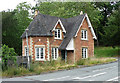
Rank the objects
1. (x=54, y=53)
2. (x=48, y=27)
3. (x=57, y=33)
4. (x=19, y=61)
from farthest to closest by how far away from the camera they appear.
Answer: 1. (x=48, y=27)
2. (x=57, y=33)
3. (x=54, y=53)
4. (x=19, y=61)

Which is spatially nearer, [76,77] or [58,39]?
[76,77]

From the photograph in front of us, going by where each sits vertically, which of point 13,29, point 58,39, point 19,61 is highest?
point 13,29

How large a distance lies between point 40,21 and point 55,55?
5.62 meters

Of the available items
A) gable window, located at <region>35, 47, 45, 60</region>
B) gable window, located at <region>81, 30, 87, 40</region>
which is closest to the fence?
gable window, located at <region>35, 47, 45, 60</region>

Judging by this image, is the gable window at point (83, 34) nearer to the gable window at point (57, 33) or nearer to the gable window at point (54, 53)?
the gable window at point (57, 33)

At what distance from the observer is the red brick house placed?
24.2 m

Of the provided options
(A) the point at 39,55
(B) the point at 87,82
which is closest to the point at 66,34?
(A) the point at 39,55

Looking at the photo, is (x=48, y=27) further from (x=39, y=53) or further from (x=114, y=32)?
(x=114, y=32)

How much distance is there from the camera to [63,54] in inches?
1024

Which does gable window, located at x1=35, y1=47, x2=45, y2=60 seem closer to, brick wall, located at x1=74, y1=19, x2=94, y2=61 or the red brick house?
the red brick house

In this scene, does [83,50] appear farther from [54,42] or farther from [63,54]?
[54,42]

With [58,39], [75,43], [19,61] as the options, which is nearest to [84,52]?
[75,43]

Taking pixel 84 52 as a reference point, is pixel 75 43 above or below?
above

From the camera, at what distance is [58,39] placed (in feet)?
83.7
